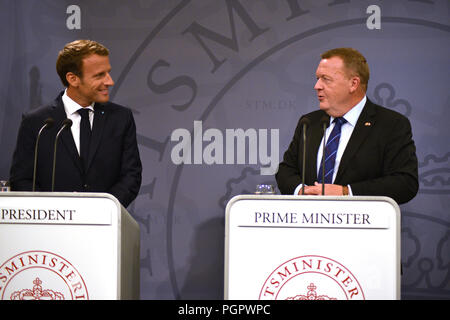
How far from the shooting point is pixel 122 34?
4.87m

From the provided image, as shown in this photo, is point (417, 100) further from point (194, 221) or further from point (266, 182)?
point (194, 221)

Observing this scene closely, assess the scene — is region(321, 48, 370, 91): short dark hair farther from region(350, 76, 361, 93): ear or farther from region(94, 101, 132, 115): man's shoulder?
region(94, 101, 132, 115): man's shoulder

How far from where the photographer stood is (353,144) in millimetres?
3584


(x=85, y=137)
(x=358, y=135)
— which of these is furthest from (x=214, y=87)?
Answer: (x=358, y=135)

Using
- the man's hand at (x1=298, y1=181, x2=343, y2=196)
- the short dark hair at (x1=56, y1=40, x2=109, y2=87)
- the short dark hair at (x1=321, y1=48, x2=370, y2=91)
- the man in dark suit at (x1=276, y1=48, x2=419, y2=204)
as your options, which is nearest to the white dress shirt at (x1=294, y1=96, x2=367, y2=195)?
the man in dark suit at (x1=276, y1=48, x2=419, y2=204)

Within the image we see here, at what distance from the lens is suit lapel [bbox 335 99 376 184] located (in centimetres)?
353

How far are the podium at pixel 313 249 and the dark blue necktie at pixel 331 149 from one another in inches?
37.7

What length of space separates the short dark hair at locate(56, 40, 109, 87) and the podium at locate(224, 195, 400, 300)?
5.83ft

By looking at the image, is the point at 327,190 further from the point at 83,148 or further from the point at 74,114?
the point at 74,114

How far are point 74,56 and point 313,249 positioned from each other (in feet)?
6.94

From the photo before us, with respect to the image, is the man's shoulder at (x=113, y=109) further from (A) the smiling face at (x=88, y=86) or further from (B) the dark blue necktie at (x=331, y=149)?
(B) the dark blue necktie at (x=331, y=149)

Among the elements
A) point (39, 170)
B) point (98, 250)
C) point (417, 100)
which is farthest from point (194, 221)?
point (98, 250)

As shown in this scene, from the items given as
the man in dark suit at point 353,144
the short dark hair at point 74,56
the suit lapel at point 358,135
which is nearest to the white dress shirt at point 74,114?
the short dark hair at point 74,56
